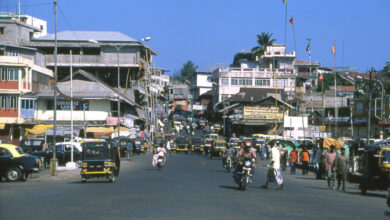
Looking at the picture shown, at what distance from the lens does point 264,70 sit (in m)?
114

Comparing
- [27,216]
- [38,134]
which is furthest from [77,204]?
[38,134]

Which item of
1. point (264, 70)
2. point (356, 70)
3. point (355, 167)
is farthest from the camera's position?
point (356, 70)

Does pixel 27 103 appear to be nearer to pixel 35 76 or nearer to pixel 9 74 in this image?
pixel 9 74

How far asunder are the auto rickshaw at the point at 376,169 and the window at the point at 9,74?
4529cm

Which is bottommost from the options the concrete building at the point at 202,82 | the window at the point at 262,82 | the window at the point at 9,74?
the window at the point at 9,74

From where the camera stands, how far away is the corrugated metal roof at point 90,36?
3366 inches

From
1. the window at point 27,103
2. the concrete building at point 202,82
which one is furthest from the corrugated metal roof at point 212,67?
the window at point 27,103

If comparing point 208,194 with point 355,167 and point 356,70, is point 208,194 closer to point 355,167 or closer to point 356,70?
point 355,167

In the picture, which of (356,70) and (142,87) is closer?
(142,87)

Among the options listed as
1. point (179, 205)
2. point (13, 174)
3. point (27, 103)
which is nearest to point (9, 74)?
point (27, 103)

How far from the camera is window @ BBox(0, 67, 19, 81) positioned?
5881cm

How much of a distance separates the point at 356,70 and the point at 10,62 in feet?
317

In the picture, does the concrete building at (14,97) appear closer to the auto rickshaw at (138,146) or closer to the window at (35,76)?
the window at (35,76)

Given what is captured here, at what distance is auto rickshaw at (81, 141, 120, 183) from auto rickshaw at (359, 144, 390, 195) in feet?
35.4
